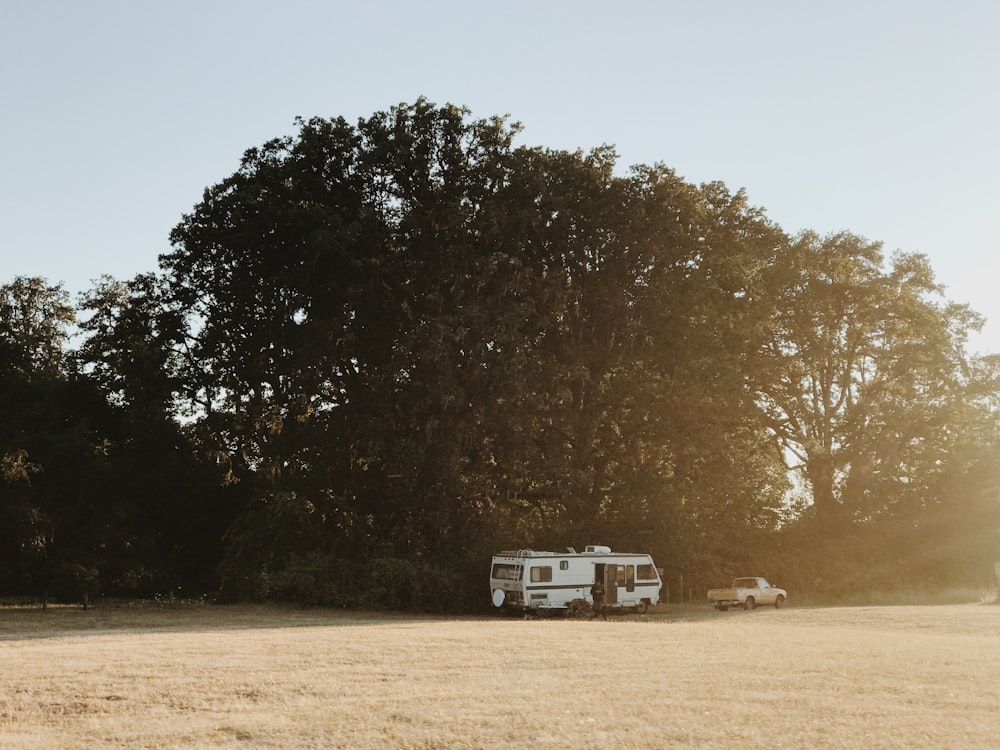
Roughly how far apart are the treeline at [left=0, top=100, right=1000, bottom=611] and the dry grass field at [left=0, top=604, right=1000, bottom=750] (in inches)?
603

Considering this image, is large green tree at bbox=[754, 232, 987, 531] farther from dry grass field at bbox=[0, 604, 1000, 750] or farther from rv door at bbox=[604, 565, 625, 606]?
dry grass field at bbox=[0, 604, 1000, 750]

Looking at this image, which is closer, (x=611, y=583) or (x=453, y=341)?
(x=611, y=583)

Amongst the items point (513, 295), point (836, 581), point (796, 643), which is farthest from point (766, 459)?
point (796, 643)

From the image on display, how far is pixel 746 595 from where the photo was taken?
134ft

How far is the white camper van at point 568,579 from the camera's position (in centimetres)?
3544

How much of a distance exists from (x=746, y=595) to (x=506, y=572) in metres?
10.7

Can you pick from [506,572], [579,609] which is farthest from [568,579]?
[506,572]

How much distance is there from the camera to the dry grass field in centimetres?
1121

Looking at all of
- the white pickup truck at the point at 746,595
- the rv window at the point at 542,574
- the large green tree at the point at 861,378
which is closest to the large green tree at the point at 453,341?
the white pickup truck at the point at 746,595

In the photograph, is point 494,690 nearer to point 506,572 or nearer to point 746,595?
point 506,572

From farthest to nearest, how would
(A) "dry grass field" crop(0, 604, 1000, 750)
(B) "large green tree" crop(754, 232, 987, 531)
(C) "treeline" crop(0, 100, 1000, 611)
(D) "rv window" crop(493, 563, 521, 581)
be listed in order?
1. (B) "large green tree" crop(754, 232, 987, 531)
2. (C) "treeline" crop(0, 100, 1000, 611)
3. (D) "rv window" crop(493, 563, 521, 581)
4. (A) "dry grass field" crop(0, 604, 1000, 750)

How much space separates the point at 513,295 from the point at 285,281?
874cm

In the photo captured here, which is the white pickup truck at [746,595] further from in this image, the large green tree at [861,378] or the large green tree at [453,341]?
the large green tree at [861,378]

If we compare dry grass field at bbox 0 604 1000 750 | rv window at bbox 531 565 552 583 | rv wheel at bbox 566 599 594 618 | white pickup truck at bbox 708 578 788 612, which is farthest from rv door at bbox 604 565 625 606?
dry grass field at bbox 0 604 1000 750
